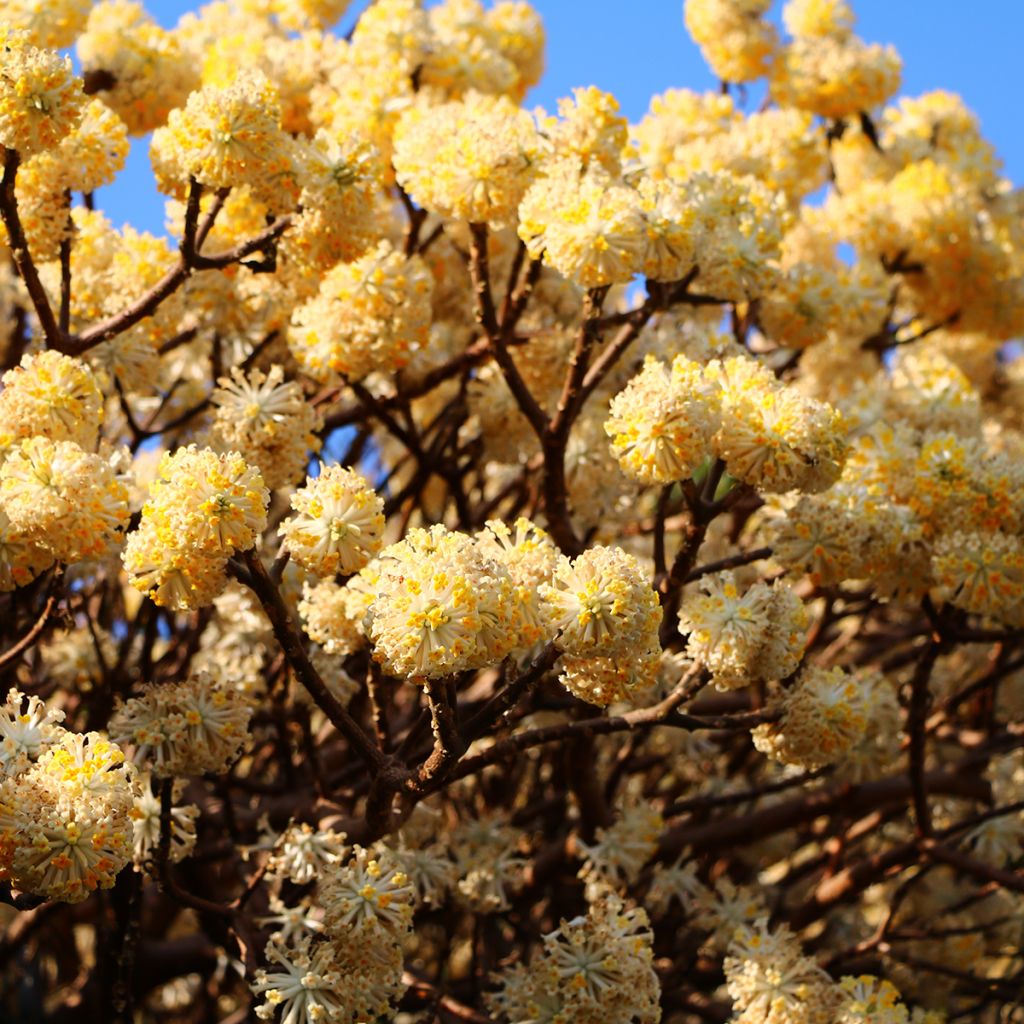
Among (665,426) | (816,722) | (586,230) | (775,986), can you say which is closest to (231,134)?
(586,230)

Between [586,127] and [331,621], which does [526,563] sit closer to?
[331,621]

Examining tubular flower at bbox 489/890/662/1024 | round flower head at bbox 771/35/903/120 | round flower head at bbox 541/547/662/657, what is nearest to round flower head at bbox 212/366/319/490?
round flower head at bbox 541/547/662/657

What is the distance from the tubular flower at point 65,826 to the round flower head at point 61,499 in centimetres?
51

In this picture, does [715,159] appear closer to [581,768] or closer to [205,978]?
[581,768]

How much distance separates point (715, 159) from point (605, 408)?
1.33m

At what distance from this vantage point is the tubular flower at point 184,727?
331 cm

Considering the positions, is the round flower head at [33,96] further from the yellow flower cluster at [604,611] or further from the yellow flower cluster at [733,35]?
the yellow flower cluster at [733,35]

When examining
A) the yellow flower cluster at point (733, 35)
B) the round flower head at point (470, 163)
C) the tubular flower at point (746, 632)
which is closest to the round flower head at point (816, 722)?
the tubular flower at point (746, 632)

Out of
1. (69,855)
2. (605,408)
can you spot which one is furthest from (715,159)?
(69,855)

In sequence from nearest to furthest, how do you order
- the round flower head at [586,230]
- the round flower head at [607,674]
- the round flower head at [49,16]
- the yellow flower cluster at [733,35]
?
1. the round flower head at [607,674]
2. the round flower head at [586,230]
3. the round flower head at [49,16]
4. the yellow flower cluster at [733,35]

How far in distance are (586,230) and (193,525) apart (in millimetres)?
1355

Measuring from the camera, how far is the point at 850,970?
4.80 metres

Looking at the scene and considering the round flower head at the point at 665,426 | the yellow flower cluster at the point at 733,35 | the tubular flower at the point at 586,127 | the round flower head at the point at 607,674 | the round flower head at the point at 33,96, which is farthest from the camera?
the yellow flower cluster at the point at 733,35

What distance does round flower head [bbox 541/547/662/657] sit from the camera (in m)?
2.82
